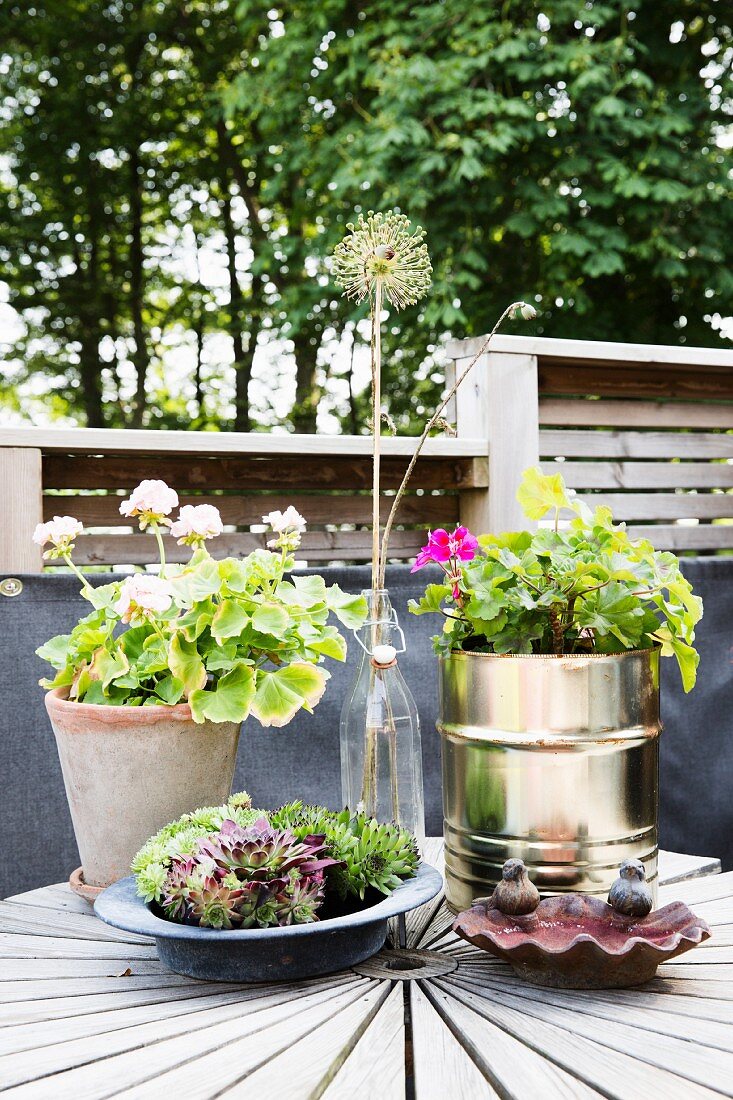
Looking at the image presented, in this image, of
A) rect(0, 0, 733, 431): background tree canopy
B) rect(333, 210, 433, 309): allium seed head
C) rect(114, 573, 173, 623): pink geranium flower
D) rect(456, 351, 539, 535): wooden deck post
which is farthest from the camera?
rect(0, 0, 733, 431): background tree canopy

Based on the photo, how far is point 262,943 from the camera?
0.80 metres

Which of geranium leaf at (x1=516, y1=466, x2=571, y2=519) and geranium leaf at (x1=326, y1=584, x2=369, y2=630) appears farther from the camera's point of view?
geranium leaf at (x1=326, y1=584, x2=369, y2=630)

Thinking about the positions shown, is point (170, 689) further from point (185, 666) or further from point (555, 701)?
point (555, 701)

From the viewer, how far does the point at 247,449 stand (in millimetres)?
1846

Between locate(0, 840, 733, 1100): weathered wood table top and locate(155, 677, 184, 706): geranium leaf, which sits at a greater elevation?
locate(155, 677, 184, 706): geranium leaf

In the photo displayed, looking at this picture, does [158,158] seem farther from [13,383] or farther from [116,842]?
[116,842]

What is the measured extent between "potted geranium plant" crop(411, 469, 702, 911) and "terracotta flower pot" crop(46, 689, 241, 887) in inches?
10.7

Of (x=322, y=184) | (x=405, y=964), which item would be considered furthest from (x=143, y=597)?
(x=322, y=184)

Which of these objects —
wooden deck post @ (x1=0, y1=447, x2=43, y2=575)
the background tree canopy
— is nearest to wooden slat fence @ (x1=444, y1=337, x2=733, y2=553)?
wooden deck post @ (x1=0, y1=447, x2=43, y2=575)

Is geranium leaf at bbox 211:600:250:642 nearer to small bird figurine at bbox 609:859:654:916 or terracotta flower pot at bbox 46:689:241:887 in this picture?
terracotta flower pot at bbox 46:689:241:887

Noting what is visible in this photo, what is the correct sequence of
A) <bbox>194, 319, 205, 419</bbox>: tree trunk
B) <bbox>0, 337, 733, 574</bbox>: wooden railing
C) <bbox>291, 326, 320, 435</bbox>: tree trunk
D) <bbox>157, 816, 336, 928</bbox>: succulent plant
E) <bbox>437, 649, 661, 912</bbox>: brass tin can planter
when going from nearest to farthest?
<bbox>157, 816, 336, 928</bbox>: succulent plant → <bbox>437, 649, 661, 912</bbox>: brass tin can planter → <bbox>0, 337, 733, 574</bbox>: wooden railing → <bbox>291, 326, 320, 435</bbox>: tree trunk → <bbox>194, 319, 205, 419</bbox>: tree trunk

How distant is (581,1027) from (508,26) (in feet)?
18.2

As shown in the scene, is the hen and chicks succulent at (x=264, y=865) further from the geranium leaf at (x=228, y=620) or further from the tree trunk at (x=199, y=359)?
the tree trunk at (x=199, y=359)

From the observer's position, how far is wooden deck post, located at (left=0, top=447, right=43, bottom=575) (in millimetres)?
Answer: 1665
